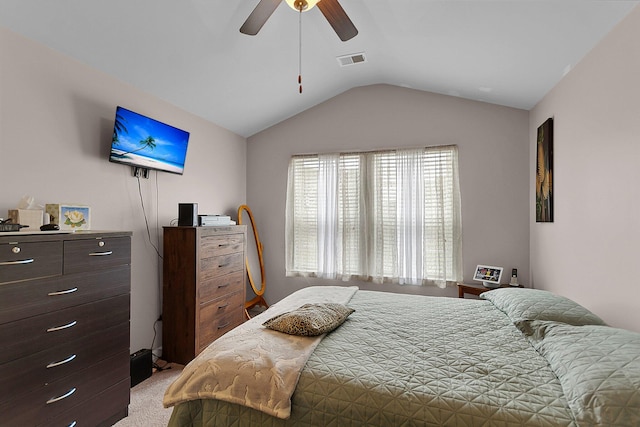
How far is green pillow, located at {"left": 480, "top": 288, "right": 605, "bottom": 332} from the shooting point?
5.42 feet

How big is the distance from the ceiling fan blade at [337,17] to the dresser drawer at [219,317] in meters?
2.56

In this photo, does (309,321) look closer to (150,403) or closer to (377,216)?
(150,403)

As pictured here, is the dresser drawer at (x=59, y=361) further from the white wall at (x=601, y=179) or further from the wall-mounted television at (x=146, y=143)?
the white wall at (x=601, y=179)

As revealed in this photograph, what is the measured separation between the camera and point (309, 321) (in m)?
1.63

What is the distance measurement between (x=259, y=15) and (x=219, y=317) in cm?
265

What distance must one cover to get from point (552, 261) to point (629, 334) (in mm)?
1549

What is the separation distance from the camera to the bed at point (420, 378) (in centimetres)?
103

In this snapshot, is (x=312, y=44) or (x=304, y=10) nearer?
(x=304, y=10)

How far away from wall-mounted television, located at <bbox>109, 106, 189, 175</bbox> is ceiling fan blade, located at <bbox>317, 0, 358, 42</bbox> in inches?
66.1

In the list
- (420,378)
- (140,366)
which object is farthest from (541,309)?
(140,366)

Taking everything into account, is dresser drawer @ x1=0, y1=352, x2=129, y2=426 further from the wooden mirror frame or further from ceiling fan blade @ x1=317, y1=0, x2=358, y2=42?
ceiling fan blade @ x1=317, y1=0, x2=358, y2=42

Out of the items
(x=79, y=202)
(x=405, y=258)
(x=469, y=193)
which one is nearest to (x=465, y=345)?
(x=405, y=258)

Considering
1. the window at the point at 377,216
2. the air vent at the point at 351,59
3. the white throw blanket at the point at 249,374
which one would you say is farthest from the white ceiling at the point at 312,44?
the white throw blanket at the point at 249,374

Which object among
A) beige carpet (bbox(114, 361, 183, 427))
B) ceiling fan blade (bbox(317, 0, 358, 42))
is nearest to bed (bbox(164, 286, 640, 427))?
beige carpet (bbox(114, 361, 183, 427))
